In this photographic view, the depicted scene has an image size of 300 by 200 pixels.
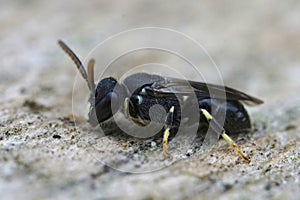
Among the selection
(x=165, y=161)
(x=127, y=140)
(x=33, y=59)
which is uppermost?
(x=33, y=59)

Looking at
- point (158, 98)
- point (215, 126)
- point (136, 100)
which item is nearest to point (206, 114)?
point (215, 126)

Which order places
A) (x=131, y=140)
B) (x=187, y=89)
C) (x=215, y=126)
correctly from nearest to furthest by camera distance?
(x=131, y=140)
(x=215, y=126)
(x=187, y=89)

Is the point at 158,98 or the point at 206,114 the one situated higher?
the point at 158,98

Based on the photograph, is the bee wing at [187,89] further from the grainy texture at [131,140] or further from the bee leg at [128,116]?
the grainy texture at [131,140]

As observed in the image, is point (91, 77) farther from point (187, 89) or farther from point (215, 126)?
point (215, 126)

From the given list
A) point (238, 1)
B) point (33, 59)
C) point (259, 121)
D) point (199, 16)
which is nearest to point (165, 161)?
point (259, 121)

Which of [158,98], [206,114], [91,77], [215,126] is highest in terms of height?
[91,77]

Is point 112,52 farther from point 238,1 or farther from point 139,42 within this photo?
point 238,1
